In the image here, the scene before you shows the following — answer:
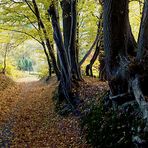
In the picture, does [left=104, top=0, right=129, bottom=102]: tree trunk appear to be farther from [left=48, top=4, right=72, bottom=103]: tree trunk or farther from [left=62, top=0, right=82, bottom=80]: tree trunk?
[left=62, top=0, right=82, bottom=80]: tree trunk

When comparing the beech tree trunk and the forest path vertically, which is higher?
the beech tree trunk

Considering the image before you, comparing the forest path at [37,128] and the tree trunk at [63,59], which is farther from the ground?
the tree trunk at [63,59]

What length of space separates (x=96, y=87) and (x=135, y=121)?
16.7ft

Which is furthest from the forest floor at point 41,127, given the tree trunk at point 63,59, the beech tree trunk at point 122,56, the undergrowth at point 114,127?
the beech tree trunk at point 122,56

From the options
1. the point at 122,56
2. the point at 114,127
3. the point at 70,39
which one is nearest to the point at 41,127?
the point at 70,39

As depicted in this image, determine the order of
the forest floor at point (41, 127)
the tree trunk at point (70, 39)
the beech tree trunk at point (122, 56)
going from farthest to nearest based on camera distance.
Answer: the tree trunk at point (70, 39) < the forest floor at point (41, 127) < the beech tree trunk at point (122, 56)

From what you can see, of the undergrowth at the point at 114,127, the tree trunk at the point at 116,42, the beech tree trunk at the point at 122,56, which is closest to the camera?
the undergrowth at the point at 114,127

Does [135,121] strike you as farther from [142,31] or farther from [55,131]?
[55,131]

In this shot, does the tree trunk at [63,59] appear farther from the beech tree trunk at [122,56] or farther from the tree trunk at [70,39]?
the beech tree trunk at [122,56]

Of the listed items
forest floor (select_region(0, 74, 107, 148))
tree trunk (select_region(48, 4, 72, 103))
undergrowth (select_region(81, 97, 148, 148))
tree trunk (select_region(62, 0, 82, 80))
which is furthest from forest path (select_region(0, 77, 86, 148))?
tree trunk (select_region(62, 0, 82, 80))

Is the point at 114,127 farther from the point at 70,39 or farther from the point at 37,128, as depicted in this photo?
the point at 70,39

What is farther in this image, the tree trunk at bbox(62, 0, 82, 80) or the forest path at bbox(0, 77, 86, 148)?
the tree trunk at bbox(62, 0, 82, 80)

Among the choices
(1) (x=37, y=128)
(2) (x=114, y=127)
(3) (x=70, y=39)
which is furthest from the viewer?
(3) (x=70, y=39)

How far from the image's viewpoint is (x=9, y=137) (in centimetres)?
812
